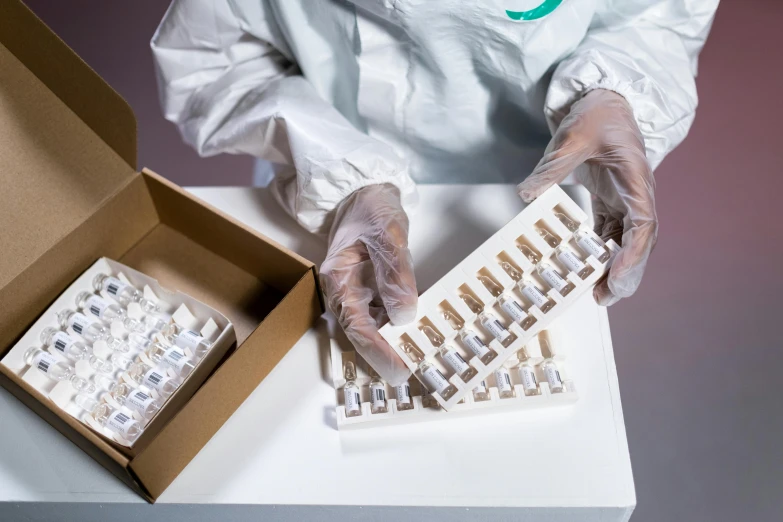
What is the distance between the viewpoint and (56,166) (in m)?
0.74

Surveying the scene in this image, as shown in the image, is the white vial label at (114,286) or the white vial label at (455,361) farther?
the white vial label at (114,286)

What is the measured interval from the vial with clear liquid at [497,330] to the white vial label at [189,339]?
0.98ft

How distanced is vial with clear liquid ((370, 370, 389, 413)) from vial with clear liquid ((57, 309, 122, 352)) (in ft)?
0.91

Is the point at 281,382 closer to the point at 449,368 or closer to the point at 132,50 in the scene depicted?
the point at 449,368

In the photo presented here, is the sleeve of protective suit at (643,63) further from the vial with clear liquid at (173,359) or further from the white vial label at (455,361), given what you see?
the vial with clear liquid at (173,359)

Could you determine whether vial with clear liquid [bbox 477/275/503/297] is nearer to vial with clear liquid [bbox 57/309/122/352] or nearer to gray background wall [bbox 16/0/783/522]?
vial with clear liquid [bbox 57/309/122/352]

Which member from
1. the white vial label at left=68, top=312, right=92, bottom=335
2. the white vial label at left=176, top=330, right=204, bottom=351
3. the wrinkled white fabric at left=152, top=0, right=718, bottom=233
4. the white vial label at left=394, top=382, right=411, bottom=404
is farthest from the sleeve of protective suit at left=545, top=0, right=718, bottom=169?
the white vial label at left=68, top=312, right=92, bottom=335

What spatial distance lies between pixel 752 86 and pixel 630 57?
1082mm

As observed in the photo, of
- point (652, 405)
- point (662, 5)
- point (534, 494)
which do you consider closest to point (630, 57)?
point (662, 5)

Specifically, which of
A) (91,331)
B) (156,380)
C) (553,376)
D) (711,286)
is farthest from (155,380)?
(711,286)

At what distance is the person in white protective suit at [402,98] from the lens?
0.71 metres

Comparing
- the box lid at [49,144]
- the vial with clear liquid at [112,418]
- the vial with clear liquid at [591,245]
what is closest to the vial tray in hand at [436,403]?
the vial with clear liquid at [591,245]

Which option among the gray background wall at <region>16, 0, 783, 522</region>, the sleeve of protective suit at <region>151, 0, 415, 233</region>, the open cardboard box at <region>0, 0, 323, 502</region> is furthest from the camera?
the gray background wall at <region>16, 0, 783, 522</region>

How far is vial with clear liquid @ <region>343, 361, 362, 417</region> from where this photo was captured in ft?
2.27
